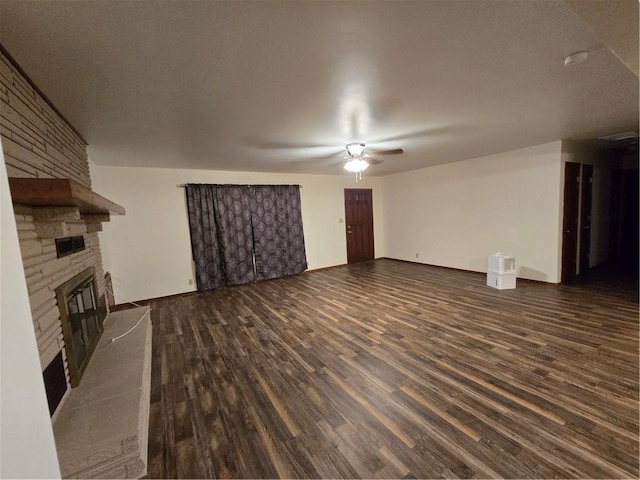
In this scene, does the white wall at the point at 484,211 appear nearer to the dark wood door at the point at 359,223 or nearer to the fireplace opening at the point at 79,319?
the dark wood door at the point at 359,223

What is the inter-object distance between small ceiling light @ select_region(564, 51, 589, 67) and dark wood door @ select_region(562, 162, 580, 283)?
3.26 meters

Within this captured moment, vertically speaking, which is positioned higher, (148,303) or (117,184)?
(117,184)

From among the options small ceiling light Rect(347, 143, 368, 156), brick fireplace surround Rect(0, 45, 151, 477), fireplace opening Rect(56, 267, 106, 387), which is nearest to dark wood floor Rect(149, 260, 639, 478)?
brick fireplace surround Rect(0, 45, 151, 477)

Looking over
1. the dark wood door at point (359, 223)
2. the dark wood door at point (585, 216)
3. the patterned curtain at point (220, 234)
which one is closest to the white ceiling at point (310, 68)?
the dark wood door at point (585, 216)

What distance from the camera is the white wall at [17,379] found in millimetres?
574

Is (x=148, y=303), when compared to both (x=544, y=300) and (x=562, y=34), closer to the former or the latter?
(x=562, y=34)

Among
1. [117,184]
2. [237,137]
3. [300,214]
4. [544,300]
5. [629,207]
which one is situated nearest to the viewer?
[237,137]

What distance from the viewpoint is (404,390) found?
2.03 metres

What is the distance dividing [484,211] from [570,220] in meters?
1.23

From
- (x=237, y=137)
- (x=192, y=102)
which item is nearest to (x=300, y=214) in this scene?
(x=237, y=137)

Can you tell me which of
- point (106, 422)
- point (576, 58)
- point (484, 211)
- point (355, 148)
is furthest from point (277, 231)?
point (576, 58)

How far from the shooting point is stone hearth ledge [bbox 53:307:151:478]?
1.37m

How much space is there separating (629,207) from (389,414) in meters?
7.52

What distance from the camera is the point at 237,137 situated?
3055mm
